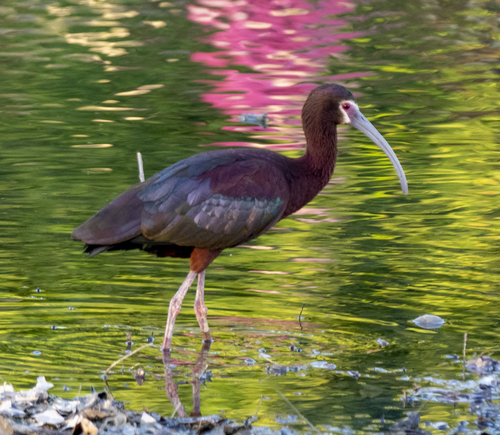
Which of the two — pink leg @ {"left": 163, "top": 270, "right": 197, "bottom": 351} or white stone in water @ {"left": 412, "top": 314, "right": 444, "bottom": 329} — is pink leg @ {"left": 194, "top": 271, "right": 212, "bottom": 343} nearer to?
pink leg @ {"left": 163, "top": 270, "right": 197, "bottom": 351}

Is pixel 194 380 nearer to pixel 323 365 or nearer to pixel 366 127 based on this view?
pixel 323 365

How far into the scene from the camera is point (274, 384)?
651cm

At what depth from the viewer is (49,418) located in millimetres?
5340

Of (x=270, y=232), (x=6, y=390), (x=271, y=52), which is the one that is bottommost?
(x=271, y=52)

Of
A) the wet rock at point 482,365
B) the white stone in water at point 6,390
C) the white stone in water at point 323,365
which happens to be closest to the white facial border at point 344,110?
the white stone in water at point 323,365

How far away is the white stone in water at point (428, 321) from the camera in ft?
25.4

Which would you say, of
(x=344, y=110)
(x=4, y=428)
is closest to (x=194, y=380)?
(x=4, y=428)

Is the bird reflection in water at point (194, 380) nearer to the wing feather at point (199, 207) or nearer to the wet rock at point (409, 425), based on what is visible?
the wing feather at point (199, 207)

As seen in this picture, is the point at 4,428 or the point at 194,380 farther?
the point at 194,380

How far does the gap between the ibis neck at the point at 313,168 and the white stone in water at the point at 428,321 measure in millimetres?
1326

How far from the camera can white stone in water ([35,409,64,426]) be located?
5316mm

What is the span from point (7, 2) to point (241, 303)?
74.0 ft

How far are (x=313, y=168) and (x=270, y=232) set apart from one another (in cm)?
337

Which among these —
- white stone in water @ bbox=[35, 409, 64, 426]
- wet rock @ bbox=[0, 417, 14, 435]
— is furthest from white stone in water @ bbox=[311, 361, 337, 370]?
wet rock @ bbox=[0, 417, 14, 435]
